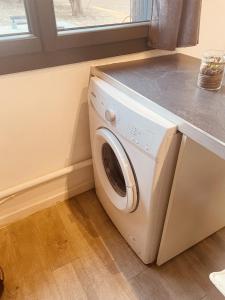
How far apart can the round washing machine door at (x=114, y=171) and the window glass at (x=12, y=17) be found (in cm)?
59

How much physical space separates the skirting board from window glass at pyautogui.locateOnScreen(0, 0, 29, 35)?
0.85 metres

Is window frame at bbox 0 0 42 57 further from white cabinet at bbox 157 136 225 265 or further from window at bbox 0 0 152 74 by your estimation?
white cabinet at bbox 157 136 225 265

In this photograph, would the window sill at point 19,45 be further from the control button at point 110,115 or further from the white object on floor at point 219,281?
the white object on floor at point 219,281

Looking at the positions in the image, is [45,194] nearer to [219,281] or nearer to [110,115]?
[110,115]

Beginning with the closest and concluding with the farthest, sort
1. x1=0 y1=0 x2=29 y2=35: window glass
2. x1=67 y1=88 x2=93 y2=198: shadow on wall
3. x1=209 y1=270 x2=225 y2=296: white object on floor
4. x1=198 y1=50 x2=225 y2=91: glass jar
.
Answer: x1=209 y1=270 x2=225 y2=296: white object on floor, x1=198 y1=50 x2=225 y2=91: glass jar, x1=0 y1=0 x2=29 y2=35: window glass, x1=67 y1=88 x2=93 y2=198: shadow on wall

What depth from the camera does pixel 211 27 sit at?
1.54 metres

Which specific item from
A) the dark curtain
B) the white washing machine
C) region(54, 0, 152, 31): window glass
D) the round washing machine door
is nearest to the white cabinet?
the white washing machine

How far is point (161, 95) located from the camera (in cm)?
95

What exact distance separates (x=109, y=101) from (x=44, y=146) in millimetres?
546

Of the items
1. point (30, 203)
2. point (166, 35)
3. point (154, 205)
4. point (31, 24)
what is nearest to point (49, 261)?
point (30, 203)

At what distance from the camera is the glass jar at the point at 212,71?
3.04 feet

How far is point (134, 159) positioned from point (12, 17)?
0.84 m

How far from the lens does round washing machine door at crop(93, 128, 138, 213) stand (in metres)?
1.00

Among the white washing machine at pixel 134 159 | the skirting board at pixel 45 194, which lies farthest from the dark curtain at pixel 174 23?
the skirting board at pixel 45 194
